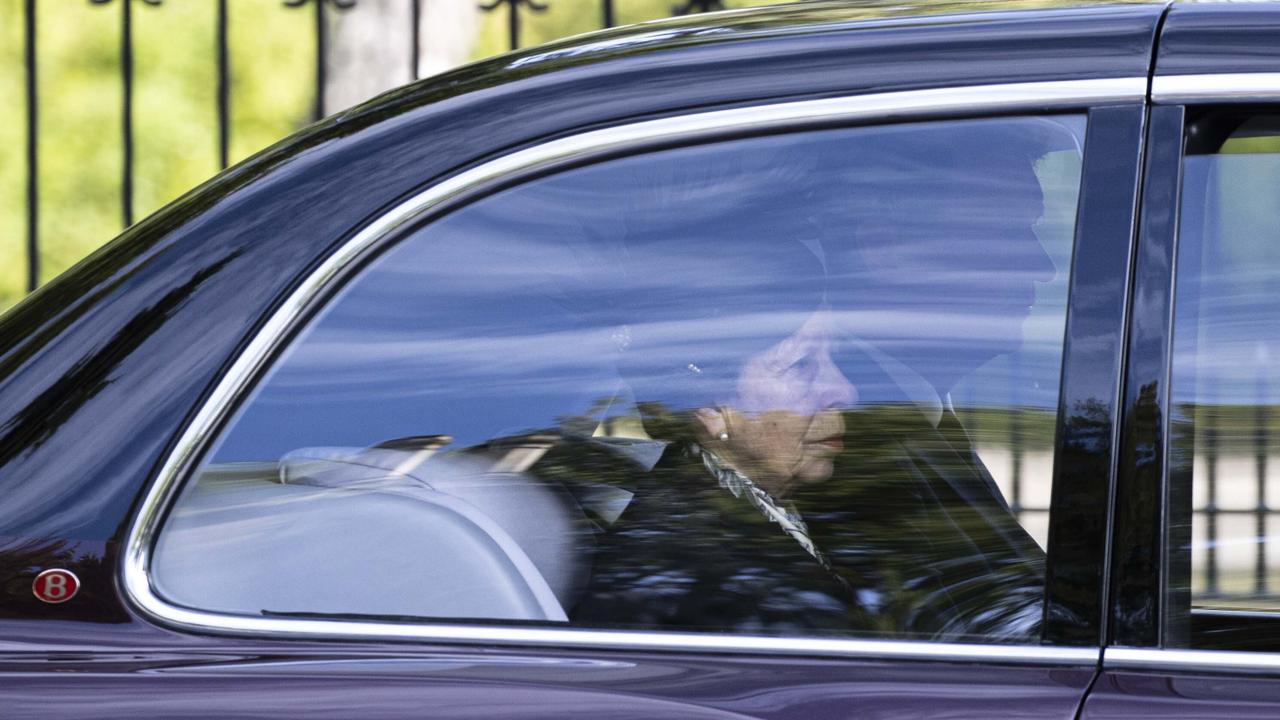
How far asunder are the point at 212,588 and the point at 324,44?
3.22 m

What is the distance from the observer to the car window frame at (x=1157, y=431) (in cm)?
121

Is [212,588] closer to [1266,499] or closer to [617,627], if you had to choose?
[617,627]

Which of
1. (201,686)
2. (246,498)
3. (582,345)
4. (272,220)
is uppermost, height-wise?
(272,220)

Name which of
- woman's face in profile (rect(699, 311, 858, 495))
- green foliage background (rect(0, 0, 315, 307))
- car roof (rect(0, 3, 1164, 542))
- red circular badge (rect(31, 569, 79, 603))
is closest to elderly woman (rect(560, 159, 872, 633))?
woman's face in profile (rect(699, 311, 858, 495))

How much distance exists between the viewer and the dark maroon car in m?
1.24

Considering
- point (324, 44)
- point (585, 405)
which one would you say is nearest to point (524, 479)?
point (585, 405)

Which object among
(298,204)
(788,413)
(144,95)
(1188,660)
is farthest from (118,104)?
(1188,660)

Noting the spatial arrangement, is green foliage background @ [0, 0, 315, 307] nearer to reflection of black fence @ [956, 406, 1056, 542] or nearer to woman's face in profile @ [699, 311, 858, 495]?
woman's face in profile @ [699, 311, 858, 495]

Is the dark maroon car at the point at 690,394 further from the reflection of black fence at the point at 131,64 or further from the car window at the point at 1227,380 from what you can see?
the reflection of black fence at the point at 131,64

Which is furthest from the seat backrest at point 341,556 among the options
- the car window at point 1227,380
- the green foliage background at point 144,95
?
the green foliage background at point 144,95

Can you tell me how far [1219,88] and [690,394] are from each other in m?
0.54

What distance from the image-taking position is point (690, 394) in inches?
52.4

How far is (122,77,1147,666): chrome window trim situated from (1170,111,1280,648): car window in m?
0.11

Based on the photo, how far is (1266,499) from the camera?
1326 mm
